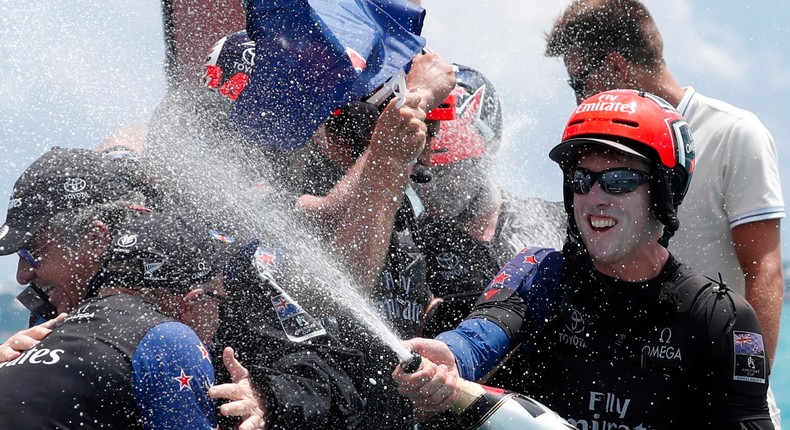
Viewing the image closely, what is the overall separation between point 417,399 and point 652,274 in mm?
1222

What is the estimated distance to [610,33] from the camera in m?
5.64

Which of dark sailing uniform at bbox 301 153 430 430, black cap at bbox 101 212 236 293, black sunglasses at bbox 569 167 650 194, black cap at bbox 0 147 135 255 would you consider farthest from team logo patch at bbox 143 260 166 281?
black sunglasses at bbox 569 167 650 194

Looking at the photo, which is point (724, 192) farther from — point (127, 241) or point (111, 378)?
point (111, 378)

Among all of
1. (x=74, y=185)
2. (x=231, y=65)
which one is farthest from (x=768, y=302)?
(x=74, y=185)

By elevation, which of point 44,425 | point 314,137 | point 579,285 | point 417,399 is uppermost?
point 314,137

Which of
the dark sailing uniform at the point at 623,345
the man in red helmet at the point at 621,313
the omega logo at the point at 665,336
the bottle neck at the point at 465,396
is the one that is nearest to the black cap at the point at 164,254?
the man in red helmet at the point at 621,313

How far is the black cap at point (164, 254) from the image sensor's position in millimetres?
3916

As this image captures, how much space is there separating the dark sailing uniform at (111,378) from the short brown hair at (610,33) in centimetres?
317

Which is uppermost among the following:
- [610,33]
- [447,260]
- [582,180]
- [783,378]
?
[610,33]

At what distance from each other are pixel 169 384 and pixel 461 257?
6.54ft

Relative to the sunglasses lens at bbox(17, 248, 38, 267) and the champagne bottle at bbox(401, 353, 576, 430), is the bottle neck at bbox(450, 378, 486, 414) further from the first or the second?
the sunglasses lens at bbox(17, 248, 38, 267)

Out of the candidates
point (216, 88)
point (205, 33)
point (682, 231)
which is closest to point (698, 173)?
point (682, 231)

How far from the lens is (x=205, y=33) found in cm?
Answer: 651

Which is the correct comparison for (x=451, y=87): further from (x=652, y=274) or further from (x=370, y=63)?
(x=652, y=274)
